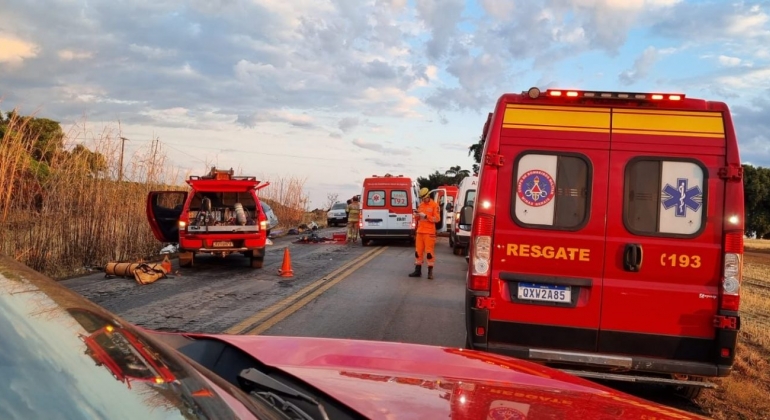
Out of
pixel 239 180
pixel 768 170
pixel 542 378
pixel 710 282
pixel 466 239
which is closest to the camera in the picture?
pixel 542 378

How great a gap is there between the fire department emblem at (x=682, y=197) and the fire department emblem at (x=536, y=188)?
89cm

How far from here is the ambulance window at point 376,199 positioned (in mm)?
23781

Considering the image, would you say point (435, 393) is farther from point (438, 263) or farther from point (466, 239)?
point (466, 239)

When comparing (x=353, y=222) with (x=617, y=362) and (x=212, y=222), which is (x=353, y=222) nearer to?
(x=212, y=222)

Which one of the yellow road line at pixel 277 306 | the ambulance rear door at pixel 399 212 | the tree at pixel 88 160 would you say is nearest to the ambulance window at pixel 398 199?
the ambulance rear door at pixel 399 212

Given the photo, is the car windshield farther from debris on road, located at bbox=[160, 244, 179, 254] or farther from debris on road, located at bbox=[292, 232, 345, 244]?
debris on road, located at bbox=[292, 232, 345, 244]

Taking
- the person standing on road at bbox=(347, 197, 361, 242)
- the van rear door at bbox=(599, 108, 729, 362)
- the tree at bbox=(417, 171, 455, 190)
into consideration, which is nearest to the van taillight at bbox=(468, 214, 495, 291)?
the van rear door at bbox=(599, 108, 729, 362)

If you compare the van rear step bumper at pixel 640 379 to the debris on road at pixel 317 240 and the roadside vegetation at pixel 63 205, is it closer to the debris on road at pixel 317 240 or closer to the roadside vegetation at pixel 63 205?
the roadside vegetation at pixel 63 205

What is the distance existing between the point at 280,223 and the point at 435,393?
3234 cm

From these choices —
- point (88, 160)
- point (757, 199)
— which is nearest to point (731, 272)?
point (88, 160)

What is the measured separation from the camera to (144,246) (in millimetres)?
15883

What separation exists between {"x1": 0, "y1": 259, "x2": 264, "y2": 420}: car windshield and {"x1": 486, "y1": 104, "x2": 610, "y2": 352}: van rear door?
3.75 m

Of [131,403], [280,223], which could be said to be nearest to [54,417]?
[131,403]

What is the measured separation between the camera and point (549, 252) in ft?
17.1
